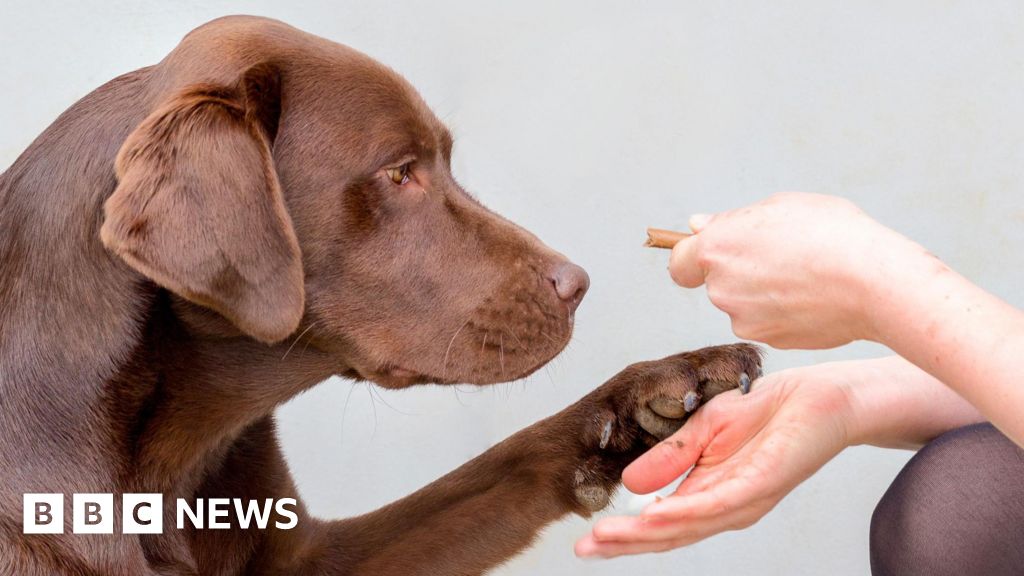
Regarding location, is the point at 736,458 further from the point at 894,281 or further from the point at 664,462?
the point at 894,281

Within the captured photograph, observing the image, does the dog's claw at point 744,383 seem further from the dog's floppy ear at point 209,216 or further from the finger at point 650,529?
the dog's floppy ear at point 209,216

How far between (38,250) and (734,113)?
6.69 ft

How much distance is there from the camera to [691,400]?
211cm

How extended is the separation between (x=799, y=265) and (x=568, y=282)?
0.49 m

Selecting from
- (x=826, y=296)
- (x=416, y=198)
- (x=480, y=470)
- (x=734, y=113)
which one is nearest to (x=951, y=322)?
(x=826, y=296)

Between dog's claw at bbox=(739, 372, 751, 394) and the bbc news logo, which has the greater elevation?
dog's claw at bbox=(739, 372, 751, 394)

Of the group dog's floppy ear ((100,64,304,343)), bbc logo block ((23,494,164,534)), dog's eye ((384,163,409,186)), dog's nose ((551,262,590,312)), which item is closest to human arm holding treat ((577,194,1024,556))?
dog's nose ((551,262,590,312))

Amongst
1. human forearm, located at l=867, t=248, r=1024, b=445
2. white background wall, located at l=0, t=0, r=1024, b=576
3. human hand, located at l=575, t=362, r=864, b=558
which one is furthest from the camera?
white background wall, located at l=0, t=0, r=1024, b=576

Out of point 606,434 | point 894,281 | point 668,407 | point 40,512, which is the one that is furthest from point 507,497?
point 894,281

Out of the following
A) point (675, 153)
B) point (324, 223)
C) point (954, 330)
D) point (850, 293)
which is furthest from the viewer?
point (675, 153)

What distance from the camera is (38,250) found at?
186 centimetres

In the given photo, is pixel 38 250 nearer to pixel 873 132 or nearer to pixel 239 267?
pixel 239 267

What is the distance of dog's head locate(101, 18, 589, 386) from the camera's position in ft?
5.54

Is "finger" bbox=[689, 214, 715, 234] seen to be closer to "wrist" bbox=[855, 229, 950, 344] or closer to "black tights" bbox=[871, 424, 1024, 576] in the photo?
"wrist" bbox=[855, 229, 950, 344]
